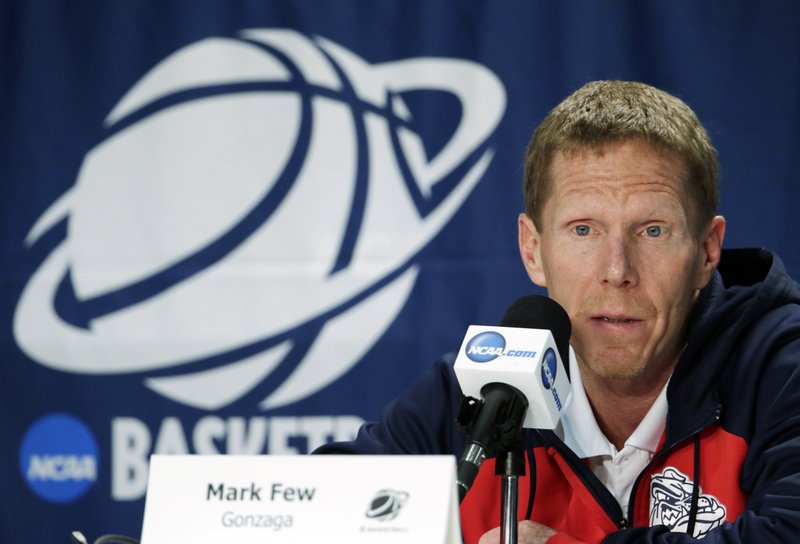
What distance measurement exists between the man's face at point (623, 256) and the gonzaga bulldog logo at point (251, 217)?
1.19 m

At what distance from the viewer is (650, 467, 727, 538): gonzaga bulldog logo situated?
197cm

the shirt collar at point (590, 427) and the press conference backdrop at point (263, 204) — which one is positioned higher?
the press conference backdrop at point (263, 204)

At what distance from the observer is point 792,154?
10.4ft

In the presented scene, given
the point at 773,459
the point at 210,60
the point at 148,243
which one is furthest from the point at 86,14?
the point at 773,459

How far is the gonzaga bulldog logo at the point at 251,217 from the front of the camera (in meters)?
3.27

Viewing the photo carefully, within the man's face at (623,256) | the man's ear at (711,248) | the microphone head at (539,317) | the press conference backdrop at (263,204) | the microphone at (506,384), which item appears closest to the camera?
the microphone at (506,384)

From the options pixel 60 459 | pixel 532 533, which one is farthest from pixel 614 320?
pixel 60 459

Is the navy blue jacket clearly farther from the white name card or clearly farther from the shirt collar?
the white name card

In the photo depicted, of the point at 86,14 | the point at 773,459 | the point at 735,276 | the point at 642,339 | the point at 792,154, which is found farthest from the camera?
the point at 86,14

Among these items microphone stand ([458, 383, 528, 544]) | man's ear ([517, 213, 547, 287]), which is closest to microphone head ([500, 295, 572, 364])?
microphone stand ([458, 383, 528, 544])

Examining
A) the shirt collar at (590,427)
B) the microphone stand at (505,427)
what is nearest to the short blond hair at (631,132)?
the shirt collar at (590,427)

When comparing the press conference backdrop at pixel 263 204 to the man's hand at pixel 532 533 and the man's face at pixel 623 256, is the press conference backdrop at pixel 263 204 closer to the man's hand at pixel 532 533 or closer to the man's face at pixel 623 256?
the man's face at pixel 623 256

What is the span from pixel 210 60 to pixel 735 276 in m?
1.75

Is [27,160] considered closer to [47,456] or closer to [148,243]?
[148,243]
